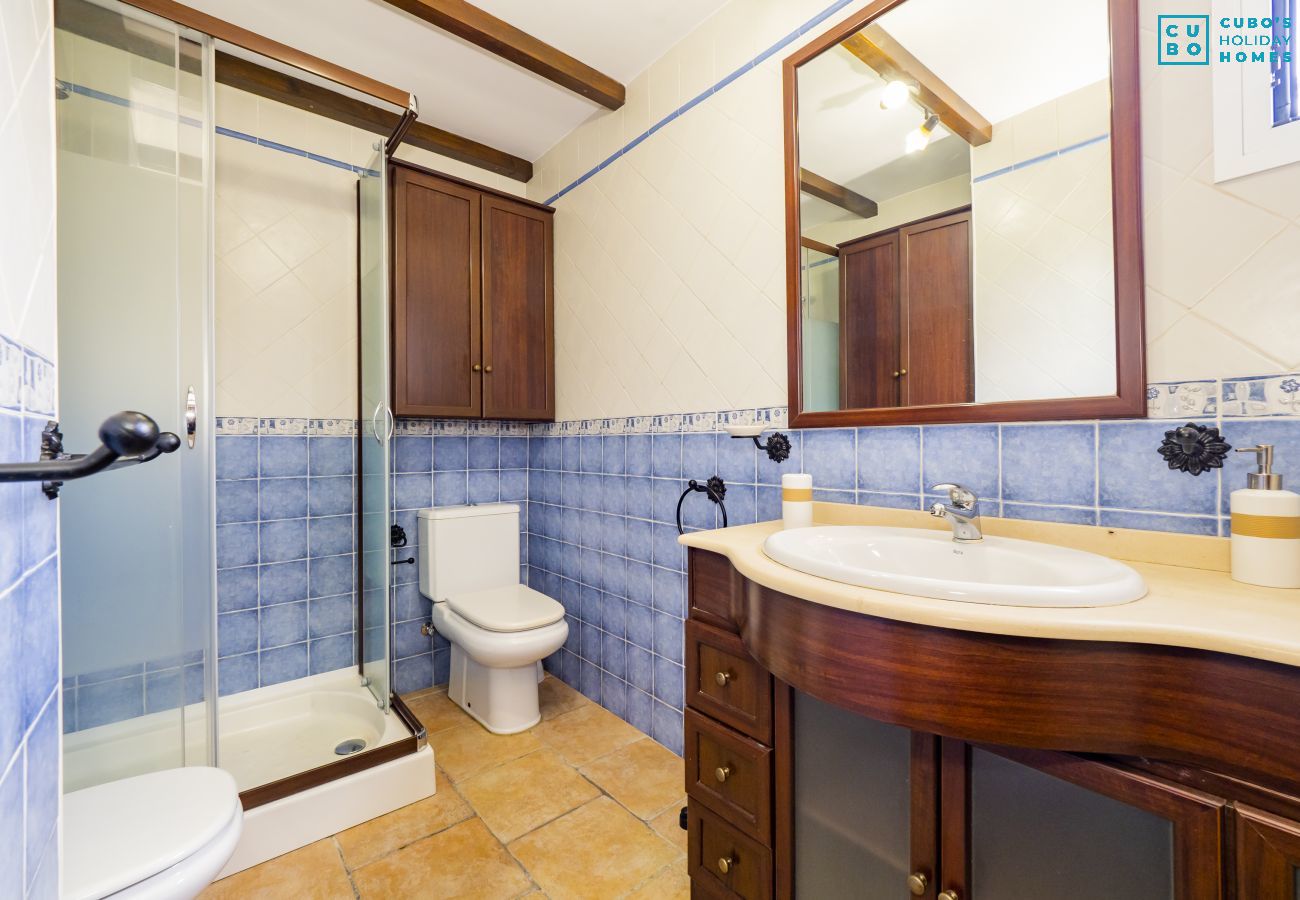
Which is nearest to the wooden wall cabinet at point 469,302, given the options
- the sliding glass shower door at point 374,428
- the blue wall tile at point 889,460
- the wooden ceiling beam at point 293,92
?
the sliding glass shower door at point 374,428

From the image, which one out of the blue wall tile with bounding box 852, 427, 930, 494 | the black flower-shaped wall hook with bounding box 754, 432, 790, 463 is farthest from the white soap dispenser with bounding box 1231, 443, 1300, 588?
the black flower-shaped wall hook with bounding box 754, 432, 790, 463

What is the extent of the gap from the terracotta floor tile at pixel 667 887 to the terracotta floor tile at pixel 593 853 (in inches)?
0.9

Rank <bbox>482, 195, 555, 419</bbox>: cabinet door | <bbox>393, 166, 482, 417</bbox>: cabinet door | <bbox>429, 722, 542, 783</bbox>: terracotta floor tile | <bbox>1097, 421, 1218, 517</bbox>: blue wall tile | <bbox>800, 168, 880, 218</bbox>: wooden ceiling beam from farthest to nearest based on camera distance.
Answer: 1. <bbox>482, 195, 555, 419</bbox>: cabinet door
2. <bbox>393, 166, 482, 417</bbox>: cabinet door
3. <bbox>429, 722, 542, 783</bbox>: terracotta floor tile
4. <bbox>800, 168, 880, 218</bbox>: wooden ceiling beam
5. <bbox>1097, 421, 1218, 517</bbox>: blue wall tile

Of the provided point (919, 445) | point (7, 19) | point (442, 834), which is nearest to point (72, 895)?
point (442, 834)

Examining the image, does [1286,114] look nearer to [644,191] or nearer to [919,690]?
[919,690]

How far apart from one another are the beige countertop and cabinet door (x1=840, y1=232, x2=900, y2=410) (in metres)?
0.46

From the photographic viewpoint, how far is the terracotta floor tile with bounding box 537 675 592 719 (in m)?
2.28

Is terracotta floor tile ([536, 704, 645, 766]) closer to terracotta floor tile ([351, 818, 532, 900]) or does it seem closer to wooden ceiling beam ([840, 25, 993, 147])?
terracotta floor tile ([351, 818, 532, 900])

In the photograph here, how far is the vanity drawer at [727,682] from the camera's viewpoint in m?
1.12

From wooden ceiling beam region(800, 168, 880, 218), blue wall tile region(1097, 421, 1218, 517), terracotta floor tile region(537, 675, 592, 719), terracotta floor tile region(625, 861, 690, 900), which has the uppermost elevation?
wooden ceiling beam region(800, 168, 880, 218)

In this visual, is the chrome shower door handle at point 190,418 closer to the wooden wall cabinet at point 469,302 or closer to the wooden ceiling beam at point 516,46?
the wooden wall cabinet at point 469,302

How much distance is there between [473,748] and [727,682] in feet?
4.24

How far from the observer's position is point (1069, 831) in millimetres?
733

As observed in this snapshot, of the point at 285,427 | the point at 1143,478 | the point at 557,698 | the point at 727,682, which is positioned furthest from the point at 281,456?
the point at 1143,478
